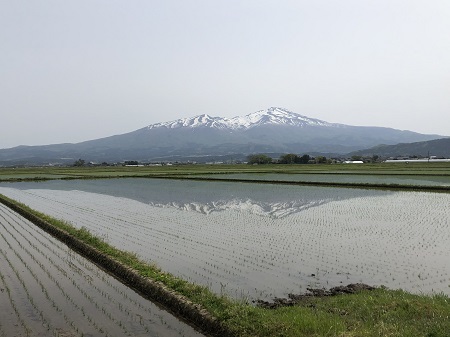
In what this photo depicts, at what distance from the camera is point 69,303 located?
5980 millimetres

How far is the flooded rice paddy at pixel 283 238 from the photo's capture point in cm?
716

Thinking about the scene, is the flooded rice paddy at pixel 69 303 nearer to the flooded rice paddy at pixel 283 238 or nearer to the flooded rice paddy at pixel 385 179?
the flooded rice paddy at pixel 283 238

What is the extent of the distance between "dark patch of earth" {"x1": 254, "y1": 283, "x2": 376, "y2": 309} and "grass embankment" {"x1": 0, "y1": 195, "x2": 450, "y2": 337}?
166mm

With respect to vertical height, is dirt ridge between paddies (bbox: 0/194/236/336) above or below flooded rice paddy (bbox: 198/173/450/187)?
above

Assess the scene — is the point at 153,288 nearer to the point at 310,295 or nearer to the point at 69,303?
the point at 69,303

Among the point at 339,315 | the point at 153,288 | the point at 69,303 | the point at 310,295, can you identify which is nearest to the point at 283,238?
the point at 310,295

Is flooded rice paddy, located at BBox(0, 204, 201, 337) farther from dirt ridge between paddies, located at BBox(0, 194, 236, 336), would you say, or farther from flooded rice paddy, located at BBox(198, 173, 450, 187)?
flooded rice paddy, located at BBox(198, 173, 450, 187)

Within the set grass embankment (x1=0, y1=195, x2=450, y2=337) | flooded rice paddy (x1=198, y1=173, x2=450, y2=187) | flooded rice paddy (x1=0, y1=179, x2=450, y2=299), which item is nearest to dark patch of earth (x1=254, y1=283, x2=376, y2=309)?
grass embankment (x1=0, y1=195, x2=450, y2=337)

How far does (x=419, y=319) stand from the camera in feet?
16.1

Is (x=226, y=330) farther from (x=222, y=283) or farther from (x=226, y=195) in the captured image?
(x=226, y=195)

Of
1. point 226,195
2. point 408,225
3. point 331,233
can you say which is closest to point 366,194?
point 226,195

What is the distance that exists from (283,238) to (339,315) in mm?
5344

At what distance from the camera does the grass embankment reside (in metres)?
4.52

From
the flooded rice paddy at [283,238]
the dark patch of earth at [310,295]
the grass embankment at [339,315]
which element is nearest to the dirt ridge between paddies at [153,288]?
the grass embankment at [339,315]
